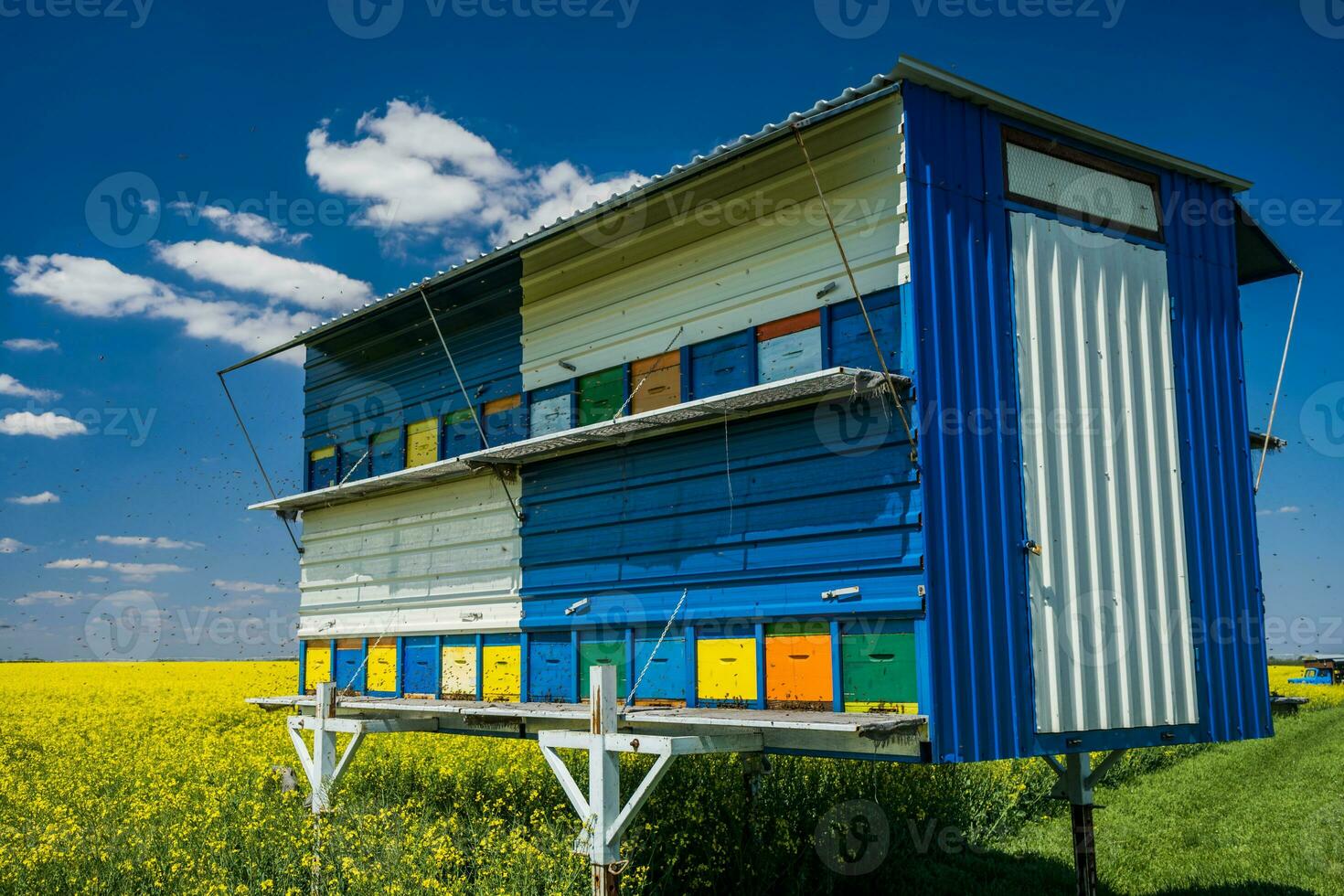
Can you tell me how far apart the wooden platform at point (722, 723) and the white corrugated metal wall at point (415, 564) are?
1.07 m

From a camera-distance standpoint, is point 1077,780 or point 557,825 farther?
point 557,825

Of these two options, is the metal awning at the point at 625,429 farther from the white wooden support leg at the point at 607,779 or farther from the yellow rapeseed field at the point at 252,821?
the yellow rapeseed field at the point at 252,821

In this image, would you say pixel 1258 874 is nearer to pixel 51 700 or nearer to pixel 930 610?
pixel 930 610

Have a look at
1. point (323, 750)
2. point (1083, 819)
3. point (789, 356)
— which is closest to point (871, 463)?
point (789, 356)

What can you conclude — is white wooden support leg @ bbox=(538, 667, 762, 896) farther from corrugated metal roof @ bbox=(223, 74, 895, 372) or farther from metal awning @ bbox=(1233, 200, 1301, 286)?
metal awning @ bbox=(1233, 200, 1301, 286)

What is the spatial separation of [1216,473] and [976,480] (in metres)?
3.49

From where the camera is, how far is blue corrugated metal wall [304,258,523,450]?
12.4 meters

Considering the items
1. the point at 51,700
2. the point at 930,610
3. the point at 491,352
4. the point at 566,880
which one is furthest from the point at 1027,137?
the point at 51,700

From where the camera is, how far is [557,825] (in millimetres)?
11875

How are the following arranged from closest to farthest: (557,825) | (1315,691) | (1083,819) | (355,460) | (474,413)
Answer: (1083,819), (557,825), (474,413), (355,460), (1315,691)

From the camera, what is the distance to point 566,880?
9820mm

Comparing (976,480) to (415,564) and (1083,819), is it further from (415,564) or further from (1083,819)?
(415,564)

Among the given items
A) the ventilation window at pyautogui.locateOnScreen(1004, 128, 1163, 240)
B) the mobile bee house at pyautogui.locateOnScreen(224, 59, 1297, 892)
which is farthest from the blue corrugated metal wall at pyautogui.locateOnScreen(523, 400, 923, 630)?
the ventilation window at pyautogui.locateOnScreen(1004, 128, 1163, 240)

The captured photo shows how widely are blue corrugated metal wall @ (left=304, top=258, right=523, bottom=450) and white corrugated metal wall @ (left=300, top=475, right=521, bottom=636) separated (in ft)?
3.72
